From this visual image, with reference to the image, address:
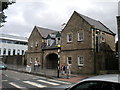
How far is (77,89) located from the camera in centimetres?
370

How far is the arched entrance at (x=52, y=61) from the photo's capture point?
92.5 feet

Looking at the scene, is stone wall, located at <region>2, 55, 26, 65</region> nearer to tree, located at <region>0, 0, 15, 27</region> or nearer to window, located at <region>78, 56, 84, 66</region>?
window, located at <region>78, 56, 84, 66</region>

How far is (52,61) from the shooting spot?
28812mm

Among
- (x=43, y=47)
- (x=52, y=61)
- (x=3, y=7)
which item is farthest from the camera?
(x=43, y=47)

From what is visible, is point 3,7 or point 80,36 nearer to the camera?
point 3,7

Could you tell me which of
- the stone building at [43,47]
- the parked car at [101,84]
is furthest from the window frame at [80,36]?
the parked car at [101,84]

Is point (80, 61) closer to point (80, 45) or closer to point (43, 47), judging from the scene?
point (80, 45)

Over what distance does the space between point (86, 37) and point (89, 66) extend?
4135 mm

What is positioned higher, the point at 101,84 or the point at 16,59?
the point at 16,59

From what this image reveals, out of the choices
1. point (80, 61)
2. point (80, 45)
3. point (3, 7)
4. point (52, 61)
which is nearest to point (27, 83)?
point (3, 7)

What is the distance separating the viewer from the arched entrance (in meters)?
28.2

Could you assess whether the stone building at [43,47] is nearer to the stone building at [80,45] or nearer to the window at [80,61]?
the stone building at [80,45]

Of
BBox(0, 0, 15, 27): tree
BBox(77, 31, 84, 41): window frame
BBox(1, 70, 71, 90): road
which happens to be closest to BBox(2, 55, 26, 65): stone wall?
BBox(77, 31, 84, 41): window frame

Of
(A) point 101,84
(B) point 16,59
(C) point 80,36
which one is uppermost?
(C) point 80,36
